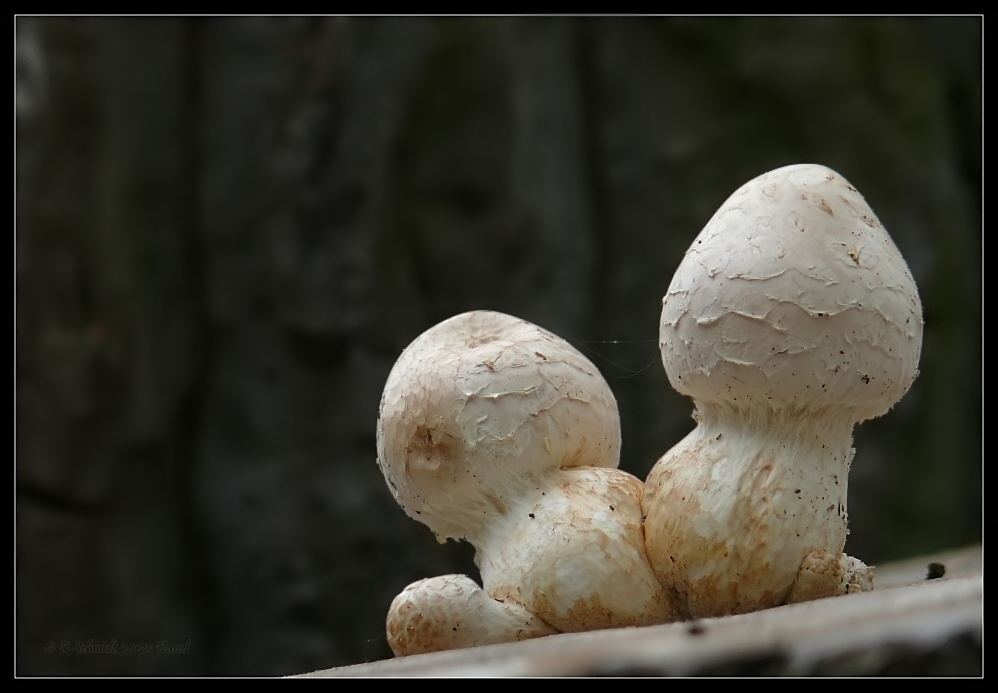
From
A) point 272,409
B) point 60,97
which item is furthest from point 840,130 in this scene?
point 60,97

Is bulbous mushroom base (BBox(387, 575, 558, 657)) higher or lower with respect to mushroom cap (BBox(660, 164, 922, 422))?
lower

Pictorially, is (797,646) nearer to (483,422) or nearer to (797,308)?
(797,308)

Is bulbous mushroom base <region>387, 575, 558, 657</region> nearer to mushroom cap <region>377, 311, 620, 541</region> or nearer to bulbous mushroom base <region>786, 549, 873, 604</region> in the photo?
mushroom cap <region>377, 311, 620, 541</region>

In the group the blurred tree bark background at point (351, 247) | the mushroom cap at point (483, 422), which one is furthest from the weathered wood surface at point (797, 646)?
the blurred tree bark background at point (351, 247)

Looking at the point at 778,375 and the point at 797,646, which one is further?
the point at 778,375

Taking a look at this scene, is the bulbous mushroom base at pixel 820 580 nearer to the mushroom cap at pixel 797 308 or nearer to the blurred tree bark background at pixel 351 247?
the mushroom cap at pixel 797 308

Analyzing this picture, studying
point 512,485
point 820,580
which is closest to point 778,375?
point 820,580

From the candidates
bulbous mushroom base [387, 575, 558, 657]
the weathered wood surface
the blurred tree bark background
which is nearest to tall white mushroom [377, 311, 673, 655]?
bulbous mushroom base [387, 575, 558, 657]
